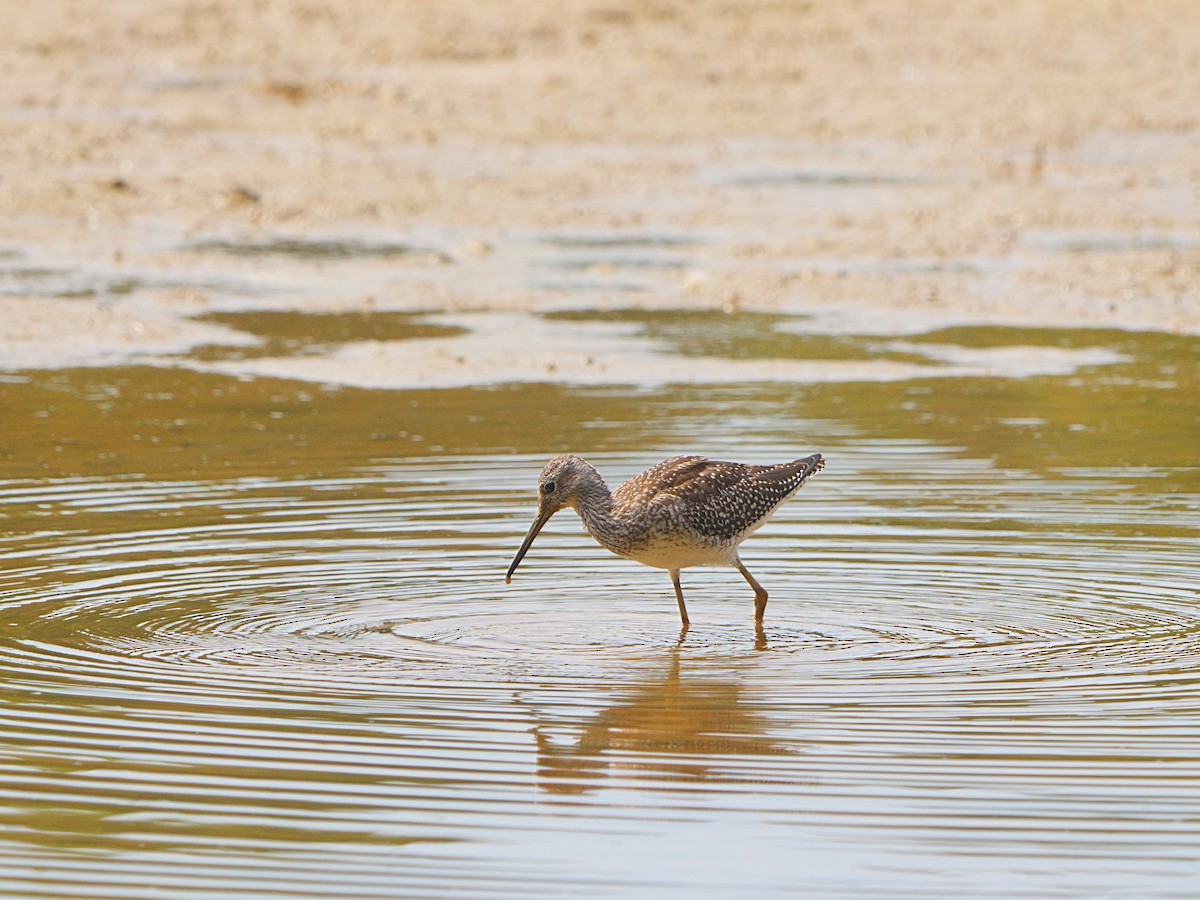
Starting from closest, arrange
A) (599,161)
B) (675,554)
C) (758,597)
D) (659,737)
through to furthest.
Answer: (659,737) < (675,554) < (758,597) < (599,161)

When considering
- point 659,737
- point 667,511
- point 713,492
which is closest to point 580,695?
point 659,737

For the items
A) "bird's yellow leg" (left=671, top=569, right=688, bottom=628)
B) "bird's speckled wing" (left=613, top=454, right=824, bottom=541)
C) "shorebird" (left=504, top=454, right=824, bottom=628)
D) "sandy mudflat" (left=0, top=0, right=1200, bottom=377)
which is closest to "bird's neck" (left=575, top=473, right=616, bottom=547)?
"shorebird" (left=504, top=454, right=824, bottom=628)

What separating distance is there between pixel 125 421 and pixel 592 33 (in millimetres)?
15212

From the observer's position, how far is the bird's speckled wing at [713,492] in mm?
9398

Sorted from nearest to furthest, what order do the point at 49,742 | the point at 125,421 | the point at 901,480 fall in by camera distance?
the point at 49,742 < the point at 901,480 < the point at 125,421

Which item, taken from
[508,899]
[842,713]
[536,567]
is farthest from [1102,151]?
[508,899]

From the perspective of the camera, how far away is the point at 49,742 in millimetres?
7324

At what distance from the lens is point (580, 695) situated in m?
8.11

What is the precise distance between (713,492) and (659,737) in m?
1.96

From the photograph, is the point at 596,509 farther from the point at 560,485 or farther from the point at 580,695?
the point at 580,695

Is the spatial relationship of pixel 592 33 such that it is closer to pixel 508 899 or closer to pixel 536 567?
pixel 536 567

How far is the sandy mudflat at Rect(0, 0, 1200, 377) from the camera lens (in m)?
18.2

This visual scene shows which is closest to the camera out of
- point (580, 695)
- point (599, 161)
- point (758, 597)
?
point (580, 695)

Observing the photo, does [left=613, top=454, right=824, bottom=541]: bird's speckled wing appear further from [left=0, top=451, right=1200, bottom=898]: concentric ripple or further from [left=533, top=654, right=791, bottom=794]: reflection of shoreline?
[left=533, top=654, right=791, bottom=794]: reflection of shoreline
